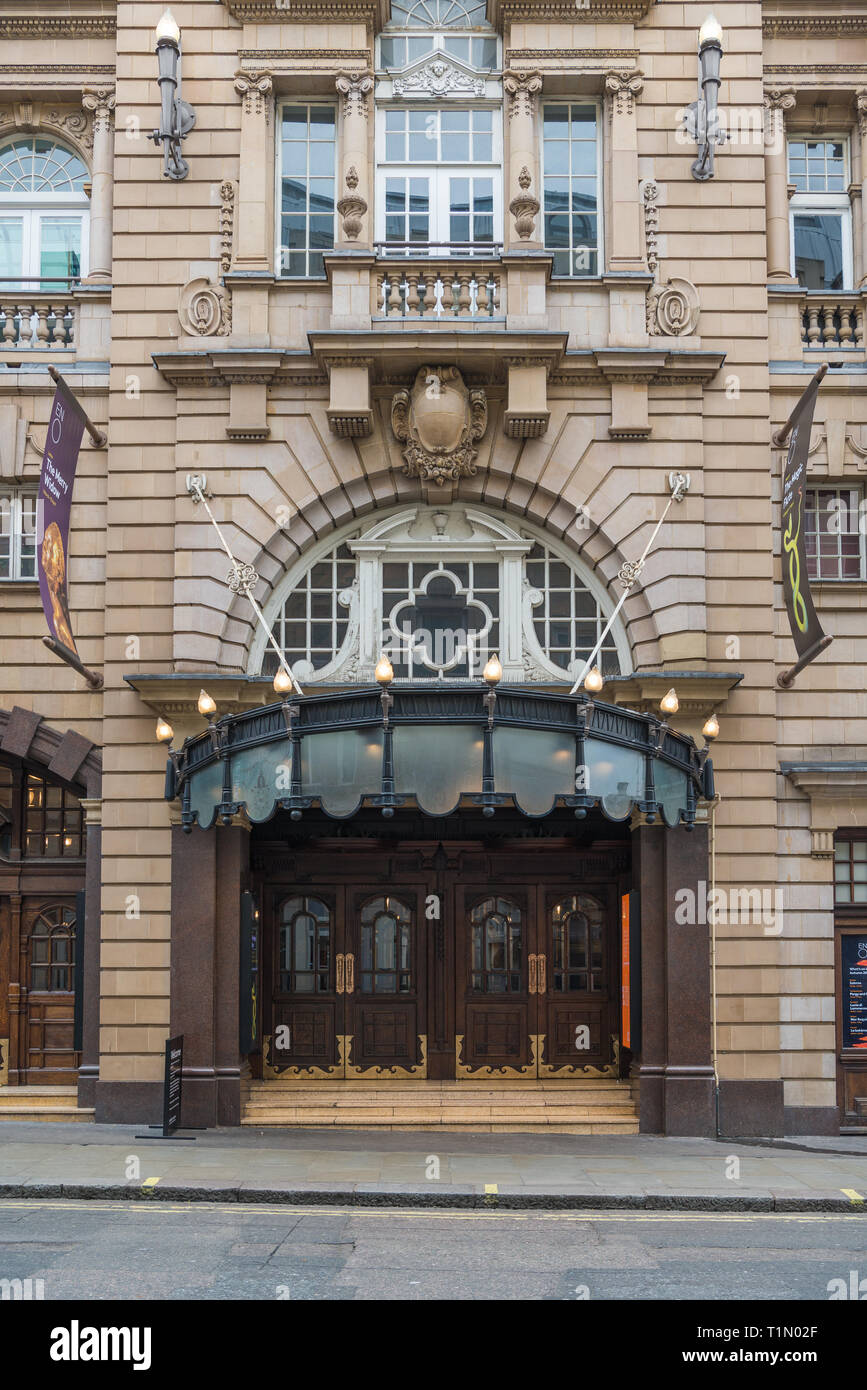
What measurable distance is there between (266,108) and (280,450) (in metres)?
4.58

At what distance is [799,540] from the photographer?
54.5 feet

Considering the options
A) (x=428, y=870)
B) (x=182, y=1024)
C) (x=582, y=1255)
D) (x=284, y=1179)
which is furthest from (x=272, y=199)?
(x=582, y=1255)

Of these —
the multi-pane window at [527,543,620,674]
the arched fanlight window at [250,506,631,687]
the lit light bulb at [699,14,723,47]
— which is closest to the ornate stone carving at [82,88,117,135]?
the arched fanlight window at [250,506,631,687]

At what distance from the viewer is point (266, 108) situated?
61.2 ft

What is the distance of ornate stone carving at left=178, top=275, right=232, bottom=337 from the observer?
18.4 m

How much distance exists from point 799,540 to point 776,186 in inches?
218

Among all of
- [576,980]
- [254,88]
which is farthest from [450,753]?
[254,88]

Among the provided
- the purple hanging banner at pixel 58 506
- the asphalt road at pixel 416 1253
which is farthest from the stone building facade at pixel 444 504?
the asphalt road at pixel 416 1253

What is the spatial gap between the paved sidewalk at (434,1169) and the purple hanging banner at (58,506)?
18.7ft

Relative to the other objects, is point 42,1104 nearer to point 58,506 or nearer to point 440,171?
point 58,506

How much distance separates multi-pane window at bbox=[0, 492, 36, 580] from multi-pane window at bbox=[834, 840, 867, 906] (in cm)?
1116

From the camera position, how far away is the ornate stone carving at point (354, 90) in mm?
18516

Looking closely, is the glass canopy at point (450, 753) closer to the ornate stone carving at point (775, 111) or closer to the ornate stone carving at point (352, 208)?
the ornate stone carving at point (352, 208)

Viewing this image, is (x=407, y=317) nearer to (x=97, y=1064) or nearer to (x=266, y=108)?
(x=266, y=108)
